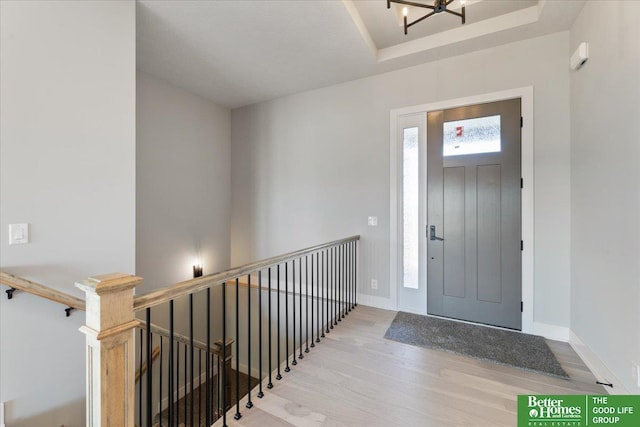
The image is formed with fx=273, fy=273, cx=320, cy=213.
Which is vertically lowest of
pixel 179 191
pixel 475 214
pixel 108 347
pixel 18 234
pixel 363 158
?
pixel 108 347

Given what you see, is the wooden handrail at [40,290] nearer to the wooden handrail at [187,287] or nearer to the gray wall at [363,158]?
the wooden handrail at [187,287]

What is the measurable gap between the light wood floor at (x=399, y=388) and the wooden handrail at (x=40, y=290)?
1274mm

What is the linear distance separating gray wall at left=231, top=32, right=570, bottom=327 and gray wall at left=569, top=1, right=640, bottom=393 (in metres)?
0.15

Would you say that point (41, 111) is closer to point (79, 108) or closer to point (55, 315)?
point (79, 108)

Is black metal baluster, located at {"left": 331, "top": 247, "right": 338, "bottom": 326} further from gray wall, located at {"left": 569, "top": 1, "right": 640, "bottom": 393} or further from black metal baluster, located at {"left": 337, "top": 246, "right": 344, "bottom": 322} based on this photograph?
gray wall, located at {"left": 569, "top": 1, "right": 640, "bottom": 393}

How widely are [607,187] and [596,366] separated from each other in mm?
1343

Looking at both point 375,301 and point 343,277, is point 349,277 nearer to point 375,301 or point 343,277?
point 343,277

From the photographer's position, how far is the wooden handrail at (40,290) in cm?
157

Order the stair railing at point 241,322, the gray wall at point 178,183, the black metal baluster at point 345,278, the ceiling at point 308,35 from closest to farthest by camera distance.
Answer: the stair railing at point 241,322 < the ceiling at point 308,35 < the gray wall at point 178,183 < the black metal baluster at point 345,278

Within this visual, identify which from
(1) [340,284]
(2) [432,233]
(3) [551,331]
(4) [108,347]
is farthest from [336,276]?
(4) [108,347]

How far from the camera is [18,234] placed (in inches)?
66.2

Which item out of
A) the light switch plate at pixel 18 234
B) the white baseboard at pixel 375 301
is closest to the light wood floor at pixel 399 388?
the white baseboard at pixel 375 301

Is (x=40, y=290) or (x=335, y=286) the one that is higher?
(x=40, y=290)

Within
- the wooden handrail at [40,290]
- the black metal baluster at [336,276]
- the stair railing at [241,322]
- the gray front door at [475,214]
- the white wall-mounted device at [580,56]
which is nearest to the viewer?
the stair railing at [241,322]
